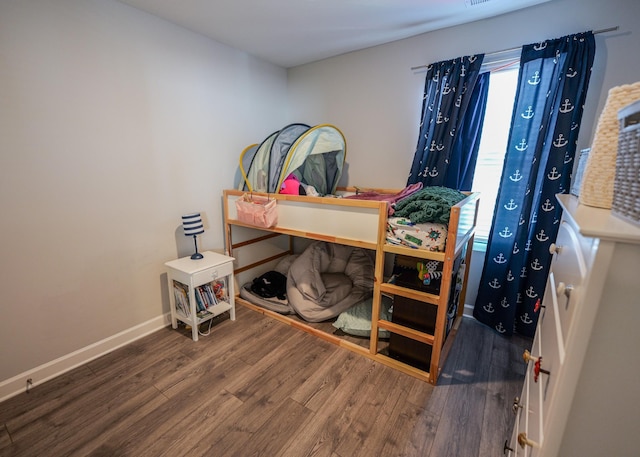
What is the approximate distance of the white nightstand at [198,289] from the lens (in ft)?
6.71

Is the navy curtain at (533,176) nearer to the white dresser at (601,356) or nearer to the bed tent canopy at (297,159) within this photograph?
the bed tent canopy at (297,159)

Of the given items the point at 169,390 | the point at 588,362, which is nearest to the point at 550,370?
the point at 588,362

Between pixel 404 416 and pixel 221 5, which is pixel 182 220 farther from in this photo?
pixel 404 416

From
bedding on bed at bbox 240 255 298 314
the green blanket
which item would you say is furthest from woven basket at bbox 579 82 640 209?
bedding on bed at bbox 240 255 298 314

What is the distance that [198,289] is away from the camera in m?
2.20

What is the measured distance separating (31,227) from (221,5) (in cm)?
181

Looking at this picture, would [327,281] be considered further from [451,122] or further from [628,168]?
[628,168]

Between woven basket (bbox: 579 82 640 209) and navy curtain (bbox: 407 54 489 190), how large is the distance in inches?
58.0

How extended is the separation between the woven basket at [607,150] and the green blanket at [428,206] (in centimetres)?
80

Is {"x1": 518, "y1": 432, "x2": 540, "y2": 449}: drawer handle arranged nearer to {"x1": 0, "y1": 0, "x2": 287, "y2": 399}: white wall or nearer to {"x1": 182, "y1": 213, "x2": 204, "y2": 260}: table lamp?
{"x1": 182, "y1": 213, "x2": 204, "y2": 260}: table lamp

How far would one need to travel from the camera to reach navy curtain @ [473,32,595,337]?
1787 millimetres

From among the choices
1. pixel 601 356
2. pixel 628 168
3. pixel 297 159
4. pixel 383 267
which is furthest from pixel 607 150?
pixel 297 159

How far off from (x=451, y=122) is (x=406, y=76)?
1.99 ft

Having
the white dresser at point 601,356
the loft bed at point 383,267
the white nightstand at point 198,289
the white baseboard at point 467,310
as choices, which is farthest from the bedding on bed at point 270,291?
the white dresser at point 601,356
